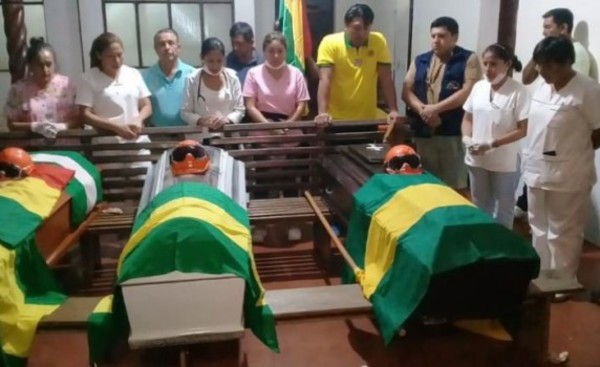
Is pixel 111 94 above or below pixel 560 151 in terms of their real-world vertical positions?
above

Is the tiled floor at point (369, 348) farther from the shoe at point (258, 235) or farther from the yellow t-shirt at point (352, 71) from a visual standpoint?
the yellow t-shirt at point (352, 71)

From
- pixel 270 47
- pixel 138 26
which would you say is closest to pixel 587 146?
pixel 270 47

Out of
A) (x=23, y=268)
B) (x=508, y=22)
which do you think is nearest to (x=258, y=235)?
(x=23, y=268)

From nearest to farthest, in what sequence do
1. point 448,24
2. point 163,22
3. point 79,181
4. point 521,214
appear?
1. point 79,181
2. point 448,24
3. point 521,214
4. point 163,22

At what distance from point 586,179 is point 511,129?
50 cm

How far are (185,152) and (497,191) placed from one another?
179cm

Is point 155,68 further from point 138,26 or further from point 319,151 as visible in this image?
point 138,26

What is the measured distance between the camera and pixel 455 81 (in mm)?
3928

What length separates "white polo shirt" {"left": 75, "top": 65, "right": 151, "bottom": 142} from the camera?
3.73 metres

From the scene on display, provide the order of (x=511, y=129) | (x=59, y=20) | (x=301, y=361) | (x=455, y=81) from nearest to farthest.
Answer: (x=301, y=361) < (x=511, y=129) < (x=455, y=81) < (x=59, y=20)

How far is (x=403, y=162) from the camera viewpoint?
3008 millimetres

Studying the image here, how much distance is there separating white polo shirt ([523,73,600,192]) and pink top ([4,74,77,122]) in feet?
8.40

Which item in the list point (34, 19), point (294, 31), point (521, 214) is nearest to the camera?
point (521, 214)

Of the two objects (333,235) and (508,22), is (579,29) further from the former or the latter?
(333,235)
